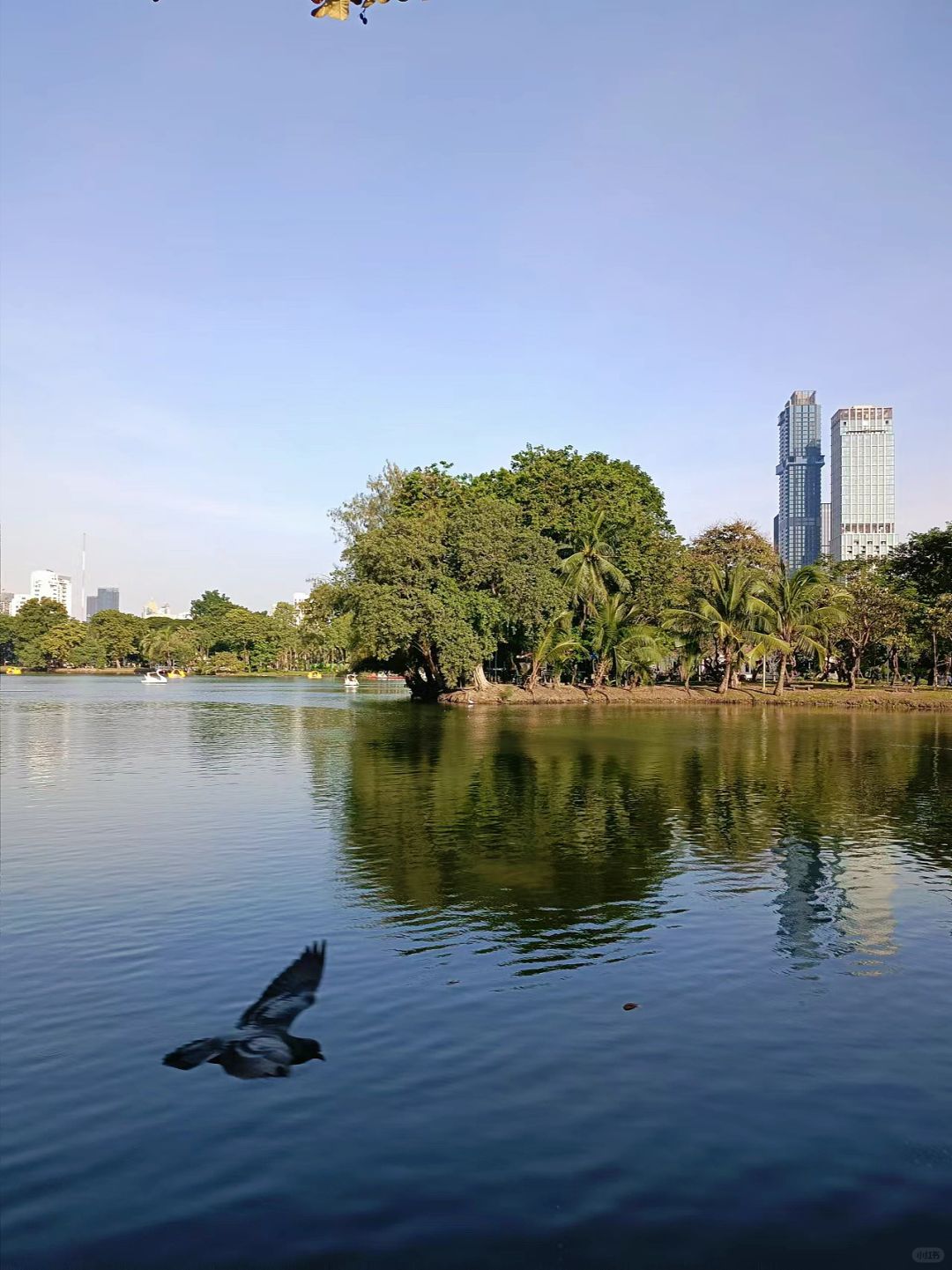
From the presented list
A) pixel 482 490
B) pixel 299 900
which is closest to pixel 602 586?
pixel 482 490

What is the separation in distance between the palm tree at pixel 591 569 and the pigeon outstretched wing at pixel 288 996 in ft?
196

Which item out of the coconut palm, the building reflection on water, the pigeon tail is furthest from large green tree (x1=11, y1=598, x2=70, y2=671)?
the pigeon tail

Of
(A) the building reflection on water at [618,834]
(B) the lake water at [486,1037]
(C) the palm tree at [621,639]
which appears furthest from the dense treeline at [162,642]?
(B) the lake water at [486,1037]

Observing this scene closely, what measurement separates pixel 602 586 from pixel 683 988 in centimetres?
6127

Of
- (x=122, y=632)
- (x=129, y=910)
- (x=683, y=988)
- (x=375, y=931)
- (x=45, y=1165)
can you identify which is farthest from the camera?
(x=122, y=632)

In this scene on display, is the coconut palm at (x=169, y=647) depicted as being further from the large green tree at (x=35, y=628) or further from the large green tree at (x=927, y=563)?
the large green tree at (x=927, y=563)

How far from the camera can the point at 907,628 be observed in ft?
263

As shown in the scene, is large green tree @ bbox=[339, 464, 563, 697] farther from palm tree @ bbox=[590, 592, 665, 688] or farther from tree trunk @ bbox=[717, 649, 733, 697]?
tree trunk @ bbox=[717, 649, 733, 697]

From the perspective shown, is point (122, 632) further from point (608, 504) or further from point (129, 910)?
point (129, 910)

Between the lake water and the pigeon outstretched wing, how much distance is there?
23cm

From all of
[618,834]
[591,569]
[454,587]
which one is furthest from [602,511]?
[618,834]

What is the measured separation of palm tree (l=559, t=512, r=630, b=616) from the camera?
7044 cm

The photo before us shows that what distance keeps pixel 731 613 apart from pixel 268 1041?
64278 millimetres

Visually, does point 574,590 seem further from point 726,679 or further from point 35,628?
point 35,628
